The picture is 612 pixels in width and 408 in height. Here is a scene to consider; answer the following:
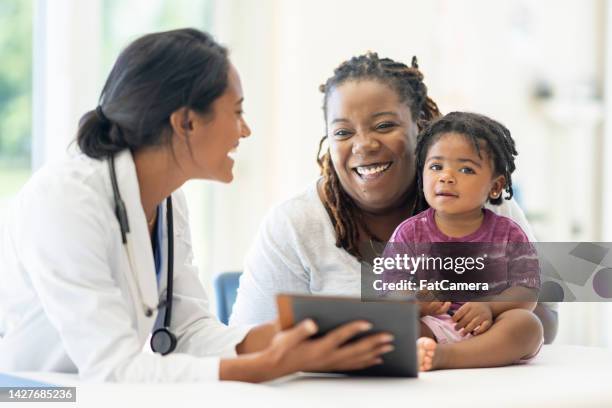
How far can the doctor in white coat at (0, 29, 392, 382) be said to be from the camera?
1.46m

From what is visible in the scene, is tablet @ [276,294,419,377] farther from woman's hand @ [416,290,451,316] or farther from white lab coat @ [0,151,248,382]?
woman's hand @ [416,290,451,316]

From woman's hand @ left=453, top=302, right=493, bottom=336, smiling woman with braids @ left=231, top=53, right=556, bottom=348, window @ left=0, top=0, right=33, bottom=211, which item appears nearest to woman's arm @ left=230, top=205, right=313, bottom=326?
smiling woman with braids @ left=231, top=53, right=556, bottom=348

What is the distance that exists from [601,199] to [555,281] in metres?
3.28

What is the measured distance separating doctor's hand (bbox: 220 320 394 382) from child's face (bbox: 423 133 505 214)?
447mm

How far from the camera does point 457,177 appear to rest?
1.82m

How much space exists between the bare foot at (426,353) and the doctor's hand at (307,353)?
0.56ft

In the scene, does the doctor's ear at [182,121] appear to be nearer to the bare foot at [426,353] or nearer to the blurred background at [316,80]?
the bare foot at [426,353]

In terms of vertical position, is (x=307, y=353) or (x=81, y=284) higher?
(x=81, y=284)

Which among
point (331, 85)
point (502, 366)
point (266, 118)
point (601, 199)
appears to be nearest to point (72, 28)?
point (266, 118)

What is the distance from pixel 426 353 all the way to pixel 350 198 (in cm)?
60

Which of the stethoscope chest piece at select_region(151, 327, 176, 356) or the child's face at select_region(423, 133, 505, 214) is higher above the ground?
the child's face at select_region(423, 133, 505, 214)

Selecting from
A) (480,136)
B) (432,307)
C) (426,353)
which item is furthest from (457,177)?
(426,353)

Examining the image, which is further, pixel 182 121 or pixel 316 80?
pixel 316 80

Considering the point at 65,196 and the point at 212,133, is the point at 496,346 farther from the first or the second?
the point at 65,196
